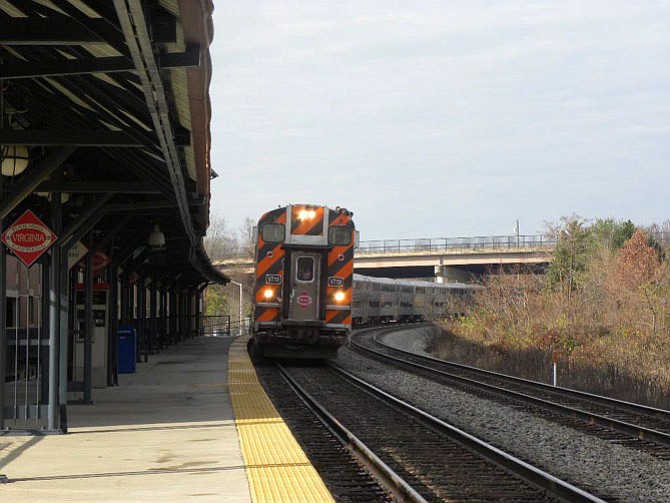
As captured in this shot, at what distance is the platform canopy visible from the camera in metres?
6.45

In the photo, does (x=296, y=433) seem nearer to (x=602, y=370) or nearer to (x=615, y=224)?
(x=602, y=370)

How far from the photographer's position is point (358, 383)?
64.2 ft

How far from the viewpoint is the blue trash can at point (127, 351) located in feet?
67.4

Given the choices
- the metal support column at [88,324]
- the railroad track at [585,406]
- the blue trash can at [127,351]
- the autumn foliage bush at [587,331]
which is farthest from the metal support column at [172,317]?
the metal support column at [88,324]

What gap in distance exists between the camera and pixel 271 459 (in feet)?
29.7

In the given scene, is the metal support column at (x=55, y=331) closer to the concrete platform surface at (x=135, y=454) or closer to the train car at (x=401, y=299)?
the concrete platform surface at (x=135, y=454)

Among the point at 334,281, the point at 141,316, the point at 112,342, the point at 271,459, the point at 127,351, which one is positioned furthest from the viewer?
the point at 141,316

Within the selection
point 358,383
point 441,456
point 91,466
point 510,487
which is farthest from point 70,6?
point 358,383

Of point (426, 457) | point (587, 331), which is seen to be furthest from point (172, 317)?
point (426, 457)

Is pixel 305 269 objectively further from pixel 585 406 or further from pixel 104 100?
pixel 104 100

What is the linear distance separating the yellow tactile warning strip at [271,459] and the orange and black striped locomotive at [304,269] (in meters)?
6.71

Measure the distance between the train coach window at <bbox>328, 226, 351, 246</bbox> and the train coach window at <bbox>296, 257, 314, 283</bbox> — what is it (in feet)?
2.02

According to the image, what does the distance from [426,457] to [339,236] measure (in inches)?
482

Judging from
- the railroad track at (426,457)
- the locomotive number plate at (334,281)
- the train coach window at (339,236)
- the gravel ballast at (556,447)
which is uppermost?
the train coach window at (339,236)
